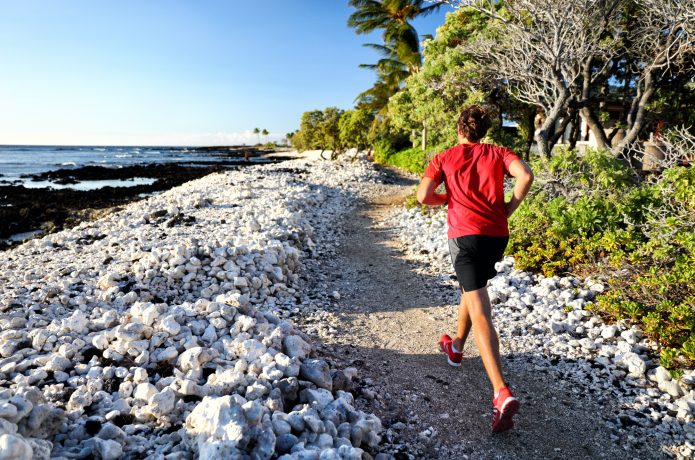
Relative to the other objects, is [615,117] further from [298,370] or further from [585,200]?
[298,370]

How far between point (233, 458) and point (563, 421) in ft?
8.68

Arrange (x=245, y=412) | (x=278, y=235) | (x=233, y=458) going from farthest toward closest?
(x=278, y=235), (x=245, y=412), (x=233, y=458)

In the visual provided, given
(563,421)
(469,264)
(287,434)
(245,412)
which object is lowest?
(563,421)

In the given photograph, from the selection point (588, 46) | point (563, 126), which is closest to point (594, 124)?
point (563, 126)

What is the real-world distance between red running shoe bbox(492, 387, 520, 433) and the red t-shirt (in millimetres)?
1210

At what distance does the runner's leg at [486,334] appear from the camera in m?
3.14

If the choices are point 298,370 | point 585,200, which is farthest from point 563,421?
point 585,200

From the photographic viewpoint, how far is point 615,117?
1827cm

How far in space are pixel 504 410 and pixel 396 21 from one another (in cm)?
2973

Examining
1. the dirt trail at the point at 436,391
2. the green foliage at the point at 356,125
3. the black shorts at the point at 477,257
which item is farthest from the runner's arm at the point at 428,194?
the green foliage at the point at 356,125

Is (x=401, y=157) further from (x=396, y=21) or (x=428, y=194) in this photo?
(x=428, y=194)

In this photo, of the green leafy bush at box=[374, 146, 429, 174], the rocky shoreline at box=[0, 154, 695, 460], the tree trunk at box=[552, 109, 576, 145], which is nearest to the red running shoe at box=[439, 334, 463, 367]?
the rocky shoreline at box=[0, 154, 695, 460]

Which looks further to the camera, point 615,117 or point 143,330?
point 615,117

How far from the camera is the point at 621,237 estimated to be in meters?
5.73
